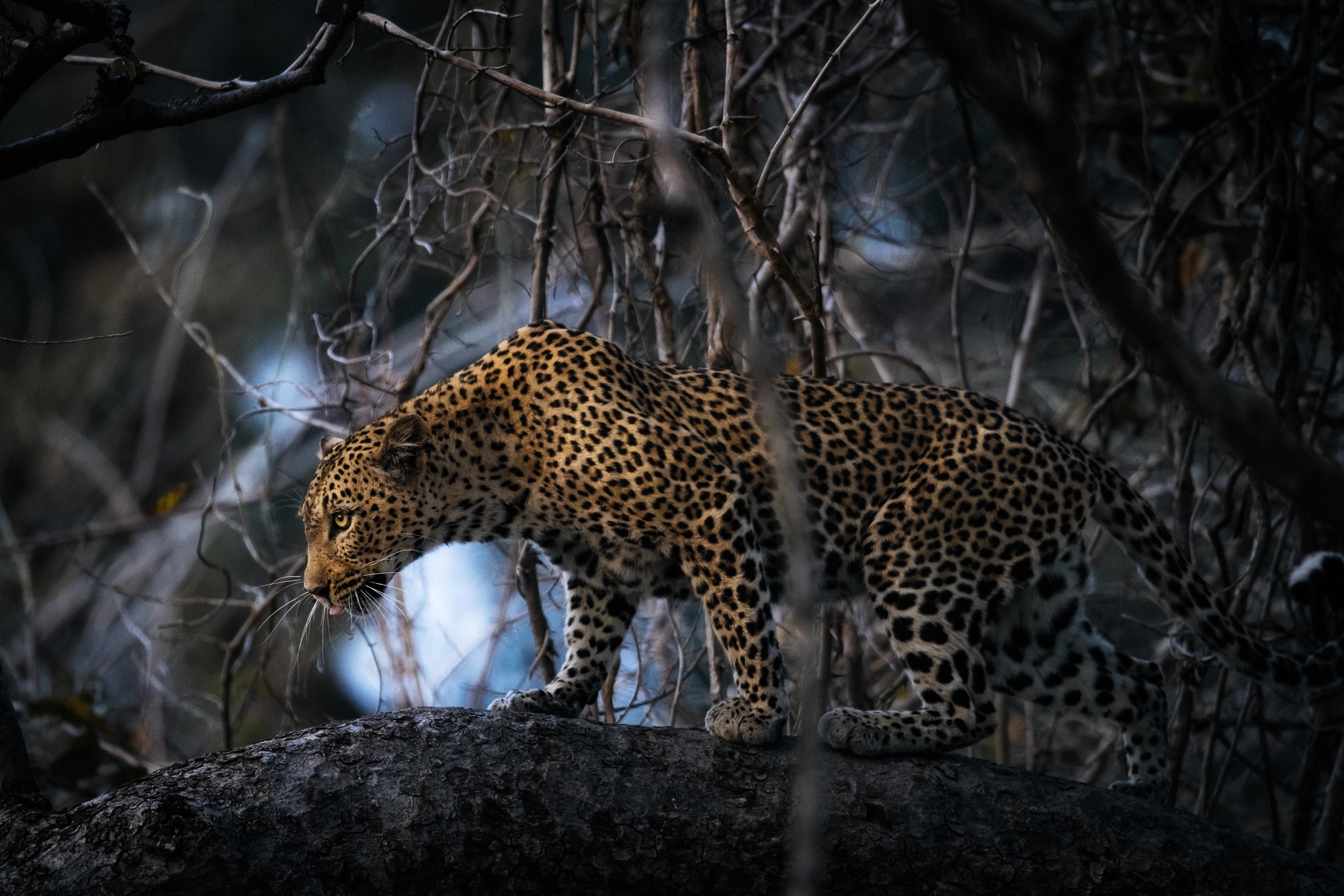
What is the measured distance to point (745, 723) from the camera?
11.2 feet

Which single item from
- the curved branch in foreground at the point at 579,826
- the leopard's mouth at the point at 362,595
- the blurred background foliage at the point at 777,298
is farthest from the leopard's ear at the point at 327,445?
the curved branch in foreground at the point at 579,826

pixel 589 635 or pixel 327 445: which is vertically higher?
pixel 327 445

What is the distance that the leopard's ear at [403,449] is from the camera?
13.3ft

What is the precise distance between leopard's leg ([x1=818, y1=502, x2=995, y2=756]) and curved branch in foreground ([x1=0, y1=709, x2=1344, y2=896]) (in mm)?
193

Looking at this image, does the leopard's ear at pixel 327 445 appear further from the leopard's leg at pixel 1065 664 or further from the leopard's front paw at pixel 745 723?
the leopard's leg at pixel 1065 664

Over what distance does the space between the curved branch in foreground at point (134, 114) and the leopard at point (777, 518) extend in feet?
4.01

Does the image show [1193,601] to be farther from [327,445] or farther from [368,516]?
[327,445]

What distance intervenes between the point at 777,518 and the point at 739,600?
477 mm

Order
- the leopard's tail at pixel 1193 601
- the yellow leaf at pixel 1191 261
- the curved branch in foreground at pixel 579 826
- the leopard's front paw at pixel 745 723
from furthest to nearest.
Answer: the yellow leaf at pixel 1191 261
the leopard's tail at pixel 1193 601
the leopard's front paw at pixel 745 723
the curved branch in foreground at pixel 579 826

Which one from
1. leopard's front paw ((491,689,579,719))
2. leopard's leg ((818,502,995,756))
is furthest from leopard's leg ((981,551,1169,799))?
leopard's front paw ((491,689,579,719))

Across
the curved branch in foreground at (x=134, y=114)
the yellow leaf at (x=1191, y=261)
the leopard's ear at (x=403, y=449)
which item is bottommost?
the leopard's ear at (x=403, y=449)

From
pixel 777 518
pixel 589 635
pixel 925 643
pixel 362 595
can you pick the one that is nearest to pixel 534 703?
pixel 589 635

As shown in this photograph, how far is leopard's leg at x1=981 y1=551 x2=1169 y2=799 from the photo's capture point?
162 inches

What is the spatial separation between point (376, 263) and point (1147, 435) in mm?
6879
